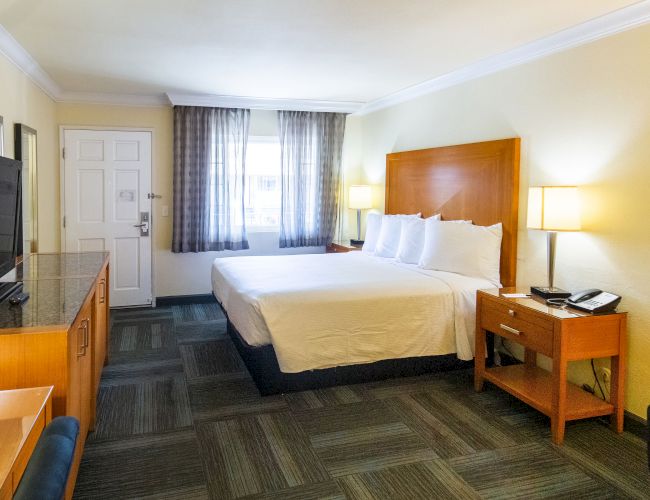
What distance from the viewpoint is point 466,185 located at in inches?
170

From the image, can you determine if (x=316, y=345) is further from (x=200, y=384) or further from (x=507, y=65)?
(x=507, y=65)

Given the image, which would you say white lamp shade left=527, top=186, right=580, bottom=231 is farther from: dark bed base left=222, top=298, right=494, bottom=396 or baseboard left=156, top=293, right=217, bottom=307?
baseboard left=156, top=293, right=217, bottom=307

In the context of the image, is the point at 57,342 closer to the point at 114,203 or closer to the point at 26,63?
the point at 26,63

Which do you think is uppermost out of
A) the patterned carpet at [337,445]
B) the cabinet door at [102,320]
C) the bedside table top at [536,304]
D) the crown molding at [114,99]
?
the crown molding at [114,99]

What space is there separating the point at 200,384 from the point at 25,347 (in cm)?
185

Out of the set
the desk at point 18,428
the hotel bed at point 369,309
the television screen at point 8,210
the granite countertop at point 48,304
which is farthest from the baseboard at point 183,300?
the desk at point 18,428

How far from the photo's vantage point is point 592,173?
3158 mm

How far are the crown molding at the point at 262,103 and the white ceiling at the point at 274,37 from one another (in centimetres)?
54

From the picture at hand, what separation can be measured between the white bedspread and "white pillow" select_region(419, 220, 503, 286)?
0.36 feet

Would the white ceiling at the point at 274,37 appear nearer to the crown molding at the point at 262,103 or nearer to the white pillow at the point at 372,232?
the crown molding at the point at 262,103

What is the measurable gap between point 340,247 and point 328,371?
8.40 feet

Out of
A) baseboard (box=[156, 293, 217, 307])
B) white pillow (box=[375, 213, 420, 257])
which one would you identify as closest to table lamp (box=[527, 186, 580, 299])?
white pillow (box=[375, 213, 420, 257])

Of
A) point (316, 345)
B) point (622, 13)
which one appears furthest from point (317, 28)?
point (316, 345)

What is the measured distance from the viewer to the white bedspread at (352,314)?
3240 mm
